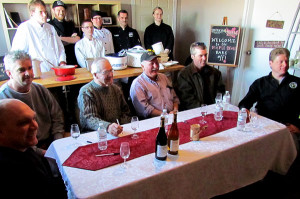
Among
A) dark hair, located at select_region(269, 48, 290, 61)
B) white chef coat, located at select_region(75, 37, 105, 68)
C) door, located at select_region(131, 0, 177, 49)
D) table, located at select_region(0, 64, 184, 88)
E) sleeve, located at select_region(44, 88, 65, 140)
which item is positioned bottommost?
sleeve, located at select_region(44, 88, 65, 140)

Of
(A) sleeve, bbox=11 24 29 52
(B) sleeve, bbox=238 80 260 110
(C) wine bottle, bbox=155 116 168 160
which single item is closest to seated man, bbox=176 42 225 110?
(B) sleeve, bbox=238 80 260 110

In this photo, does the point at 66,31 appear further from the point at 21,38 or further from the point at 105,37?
the point at 21,38

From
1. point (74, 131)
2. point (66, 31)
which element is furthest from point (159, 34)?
point (74, 131)

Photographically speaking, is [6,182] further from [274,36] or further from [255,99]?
[274,36]

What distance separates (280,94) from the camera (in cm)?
233

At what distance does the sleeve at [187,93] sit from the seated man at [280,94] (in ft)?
1.71

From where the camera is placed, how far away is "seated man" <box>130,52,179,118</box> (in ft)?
7.54

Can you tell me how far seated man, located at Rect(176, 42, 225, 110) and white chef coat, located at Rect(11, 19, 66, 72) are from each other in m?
1.79

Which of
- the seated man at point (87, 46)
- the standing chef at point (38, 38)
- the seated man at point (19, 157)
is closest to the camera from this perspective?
the seated man at point (19, 157)

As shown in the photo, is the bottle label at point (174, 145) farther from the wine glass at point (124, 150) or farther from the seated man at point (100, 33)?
the seated man at point (100, 33)

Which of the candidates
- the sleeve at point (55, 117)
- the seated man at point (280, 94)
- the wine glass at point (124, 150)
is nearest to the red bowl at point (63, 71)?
the sleeve at point (55, 117)

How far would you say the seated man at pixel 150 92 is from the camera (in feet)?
7.54

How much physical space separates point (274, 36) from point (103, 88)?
2.68 meters

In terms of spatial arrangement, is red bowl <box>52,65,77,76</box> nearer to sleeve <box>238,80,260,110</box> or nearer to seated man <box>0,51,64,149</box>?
seated man <box>0,51,64,149</box>
